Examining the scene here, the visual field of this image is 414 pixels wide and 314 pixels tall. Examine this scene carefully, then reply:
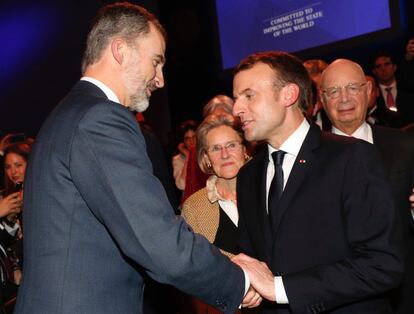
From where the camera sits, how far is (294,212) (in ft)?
7.61

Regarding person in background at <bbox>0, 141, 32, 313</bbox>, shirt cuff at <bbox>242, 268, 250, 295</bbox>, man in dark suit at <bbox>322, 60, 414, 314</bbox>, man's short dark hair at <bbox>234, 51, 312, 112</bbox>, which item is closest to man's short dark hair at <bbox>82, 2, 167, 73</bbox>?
man's short dark hair at <bbox>234, 51, 312, 112</bbox>

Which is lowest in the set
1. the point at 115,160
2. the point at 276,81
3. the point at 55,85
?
the point at 115,160

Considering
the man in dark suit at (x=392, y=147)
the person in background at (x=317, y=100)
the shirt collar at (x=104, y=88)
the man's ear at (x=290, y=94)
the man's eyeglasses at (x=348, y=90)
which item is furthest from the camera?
the person in background at (x=317, y=100)

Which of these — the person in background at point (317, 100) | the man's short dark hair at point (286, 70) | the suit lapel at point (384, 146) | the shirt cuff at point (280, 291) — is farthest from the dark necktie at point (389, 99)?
the shirt cuff at point (280, 291)

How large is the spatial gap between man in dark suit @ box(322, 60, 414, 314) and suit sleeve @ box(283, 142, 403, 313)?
570 mm

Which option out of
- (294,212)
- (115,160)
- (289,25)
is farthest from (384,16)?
(115,160)

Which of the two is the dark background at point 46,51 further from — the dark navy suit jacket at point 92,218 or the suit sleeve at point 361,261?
the dark navy suit jacket at point 92,218

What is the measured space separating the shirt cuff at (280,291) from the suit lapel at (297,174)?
188 millimetres

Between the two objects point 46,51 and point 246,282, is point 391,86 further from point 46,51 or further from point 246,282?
point 246,282

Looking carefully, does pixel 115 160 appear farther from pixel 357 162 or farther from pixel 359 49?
pixel 359 49

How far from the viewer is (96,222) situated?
6.35 ft

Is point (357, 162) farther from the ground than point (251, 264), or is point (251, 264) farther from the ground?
point (357, 162)

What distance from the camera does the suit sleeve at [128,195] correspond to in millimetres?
1873

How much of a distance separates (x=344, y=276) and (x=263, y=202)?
473mm
